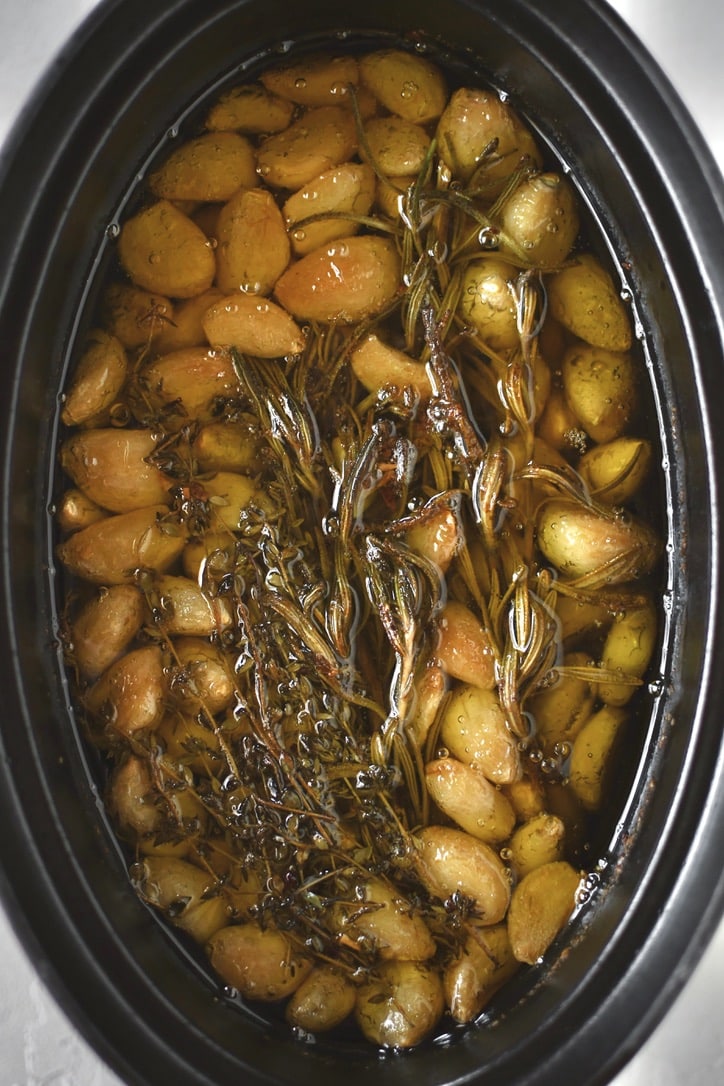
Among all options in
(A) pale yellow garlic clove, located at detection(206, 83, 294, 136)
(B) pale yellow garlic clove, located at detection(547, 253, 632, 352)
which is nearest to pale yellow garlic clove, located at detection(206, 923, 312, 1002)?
(B) pale yellow garlic clove, located at detection(547, 253, 632, 352)

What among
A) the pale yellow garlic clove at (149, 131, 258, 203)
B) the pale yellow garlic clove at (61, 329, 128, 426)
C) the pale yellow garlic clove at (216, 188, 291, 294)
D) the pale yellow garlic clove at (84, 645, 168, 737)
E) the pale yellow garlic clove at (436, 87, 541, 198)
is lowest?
the pale yellow garlic clove at (84, 645, 168, 737)

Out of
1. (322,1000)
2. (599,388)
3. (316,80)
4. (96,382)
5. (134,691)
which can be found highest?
(316,80)

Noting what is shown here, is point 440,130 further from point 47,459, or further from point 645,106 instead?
point 47,459

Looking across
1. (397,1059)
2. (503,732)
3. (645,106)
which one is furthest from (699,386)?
(397,1059)

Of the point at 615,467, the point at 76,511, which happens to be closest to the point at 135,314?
the point at 76,511

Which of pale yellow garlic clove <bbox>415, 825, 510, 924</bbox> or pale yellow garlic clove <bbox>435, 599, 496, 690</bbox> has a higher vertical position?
pale yellow garlic clove <bbox>435, 599, 496, 690</bbox>

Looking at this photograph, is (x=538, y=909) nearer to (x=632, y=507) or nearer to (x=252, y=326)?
(x=632, y=507)

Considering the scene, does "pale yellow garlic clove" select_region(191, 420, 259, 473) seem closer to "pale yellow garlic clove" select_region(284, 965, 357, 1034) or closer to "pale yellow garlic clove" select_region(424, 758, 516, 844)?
"pale yellow garlic clove" select_region(424, 758, 516, 844)
